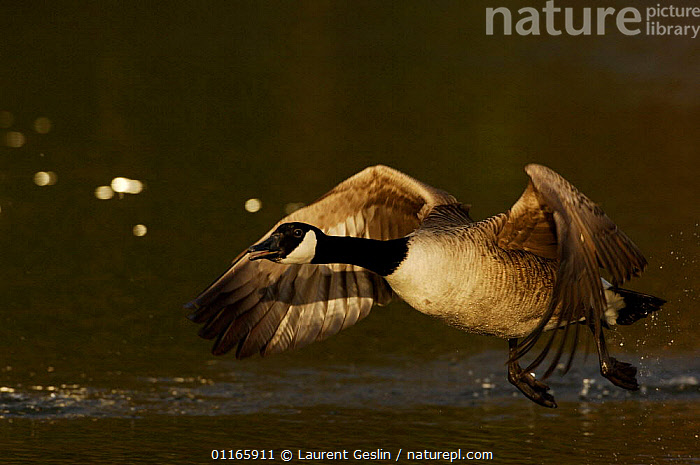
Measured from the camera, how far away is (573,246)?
22.7ft

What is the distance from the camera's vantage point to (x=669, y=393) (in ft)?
30.9

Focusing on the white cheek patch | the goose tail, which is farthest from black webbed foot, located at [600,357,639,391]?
the white cheek patch

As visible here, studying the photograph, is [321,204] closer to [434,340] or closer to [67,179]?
[434,340]

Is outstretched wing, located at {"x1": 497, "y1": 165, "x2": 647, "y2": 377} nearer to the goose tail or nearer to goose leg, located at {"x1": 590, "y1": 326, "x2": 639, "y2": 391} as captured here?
goose leg, located at {"x1": 590, "y1": 326, "x2": 639, "y2": 391}

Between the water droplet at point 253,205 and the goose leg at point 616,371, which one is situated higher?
the water droplet at point 253,205

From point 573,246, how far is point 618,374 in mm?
1483

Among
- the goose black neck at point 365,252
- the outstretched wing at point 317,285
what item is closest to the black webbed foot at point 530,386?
the outstretched wing at point 317,285

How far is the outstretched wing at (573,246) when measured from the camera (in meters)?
6.89

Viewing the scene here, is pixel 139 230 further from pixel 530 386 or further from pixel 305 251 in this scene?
pixel 305 251

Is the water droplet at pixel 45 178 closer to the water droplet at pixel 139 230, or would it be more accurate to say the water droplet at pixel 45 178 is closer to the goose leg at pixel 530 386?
the water droplet at pixel 139 230

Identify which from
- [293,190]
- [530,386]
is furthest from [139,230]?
[530,386]

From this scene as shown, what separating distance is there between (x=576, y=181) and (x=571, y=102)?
14.9 feet

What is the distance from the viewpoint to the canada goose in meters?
7.03

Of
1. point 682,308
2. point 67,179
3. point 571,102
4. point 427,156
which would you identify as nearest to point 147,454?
point 682,308
